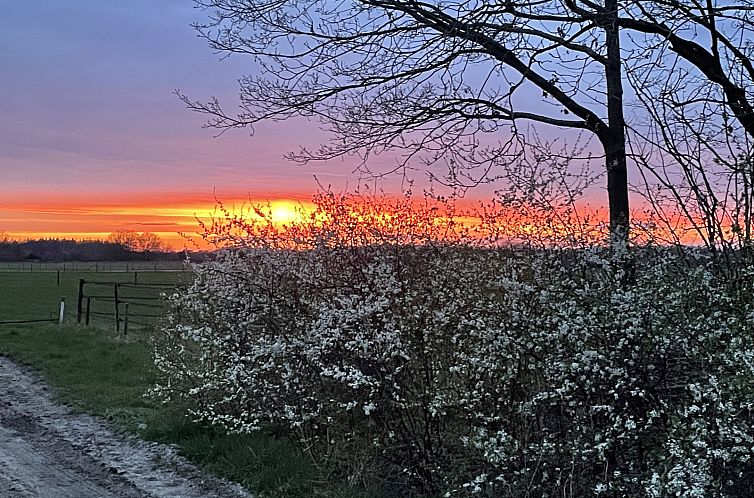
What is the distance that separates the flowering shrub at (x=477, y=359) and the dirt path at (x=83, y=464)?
686 mm

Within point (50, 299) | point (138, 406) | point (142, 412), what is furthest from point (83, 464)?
point (50, 299)

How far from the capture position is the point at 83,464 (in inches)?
264

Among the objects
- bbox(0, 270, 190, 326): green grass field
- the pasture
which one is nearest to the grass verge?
the pasture

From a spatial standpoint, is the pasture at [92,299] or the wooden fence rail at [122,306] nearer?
the wooden fence rail at [122,306]

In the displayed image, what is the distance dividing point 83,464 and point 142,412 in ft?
6.31

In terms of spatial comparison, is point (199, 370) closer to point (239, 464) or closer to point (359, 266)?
point (239, 464)

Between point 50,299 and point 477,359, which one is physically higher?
point 477,359

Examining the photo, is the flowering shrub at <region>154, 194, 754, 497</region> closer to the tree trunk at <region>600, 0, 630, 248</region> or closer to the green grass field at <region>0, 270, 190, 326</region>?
the tree trunk at <region>600, 0, 630, 248</region>

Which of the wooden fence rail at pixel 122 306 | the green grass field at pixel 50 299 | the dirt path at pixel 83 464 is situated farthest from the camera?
the green grass field at pixel 50 299

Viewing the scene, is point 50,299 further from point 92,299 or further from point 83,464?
point 83,464

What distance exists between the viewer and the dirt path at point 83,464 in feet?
19.6

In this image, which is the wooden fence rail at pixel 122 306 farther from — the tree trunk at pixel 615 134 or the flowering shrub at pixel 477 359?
the tree trunk at pixel 615 134

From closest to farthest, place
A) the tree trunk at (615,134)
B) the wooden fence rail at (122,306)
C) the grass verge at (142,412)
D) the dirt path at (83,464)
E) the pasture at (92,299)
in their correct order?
the dirt path at (83,464), the grass verge at (142,412), the tree trunk at (615,134), the wooden fence rail at (122,306), the pasture at (92,299)

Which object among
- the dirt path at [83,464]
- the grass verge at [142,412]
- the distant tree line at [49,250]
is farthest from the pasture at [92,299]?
the distant tree line at [49,250]
